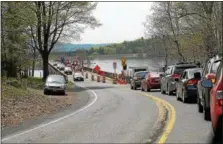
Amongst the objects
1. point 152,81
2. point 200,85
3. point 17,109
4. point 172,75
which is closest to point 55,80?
point 152,81

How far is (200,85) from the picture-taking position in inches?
553

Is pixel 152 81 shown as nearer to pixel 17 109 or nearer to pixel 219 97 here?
pixel 17 109

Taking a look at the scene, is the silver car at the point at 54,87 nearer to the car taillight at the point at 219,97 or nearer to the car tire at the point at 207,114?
the car tire at the point at 207,114

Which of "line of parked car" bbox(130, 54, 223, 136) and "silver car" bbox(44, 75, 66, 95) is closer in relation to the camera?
"line of parked car" bbox(130, 54, 223, 136)

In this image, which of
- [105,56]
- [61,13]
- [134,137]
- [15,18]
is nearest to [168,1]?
[61,13]

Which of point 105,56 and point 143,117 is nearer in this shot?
point 143,117

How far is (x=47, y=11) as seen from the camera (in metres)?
45.8

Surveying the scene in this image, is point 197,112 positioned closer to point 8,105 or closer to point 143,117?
point 143,117

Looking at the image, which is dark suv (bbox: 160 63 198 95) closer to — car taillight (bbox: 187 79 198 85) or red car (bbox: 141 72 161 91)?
car taillight (bbox: 187 79 198 85)

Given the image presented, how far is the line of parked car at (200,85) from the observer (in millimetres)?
8391

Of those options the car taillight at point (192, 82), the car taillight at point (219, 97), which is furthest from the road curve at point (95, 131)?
the car taillight at point (192, 82)

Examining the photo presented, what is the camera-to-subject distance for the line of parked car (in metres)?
8.39

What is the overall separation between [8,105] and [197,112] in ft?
26.2

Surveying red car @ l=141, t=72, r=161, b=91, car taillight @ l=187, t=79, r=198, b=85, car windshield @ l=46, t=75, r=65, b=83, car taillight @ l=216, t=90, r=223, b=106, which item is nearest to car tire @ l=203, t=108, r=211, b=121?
car taillight @ l=216, t=90, r=223, b=106
